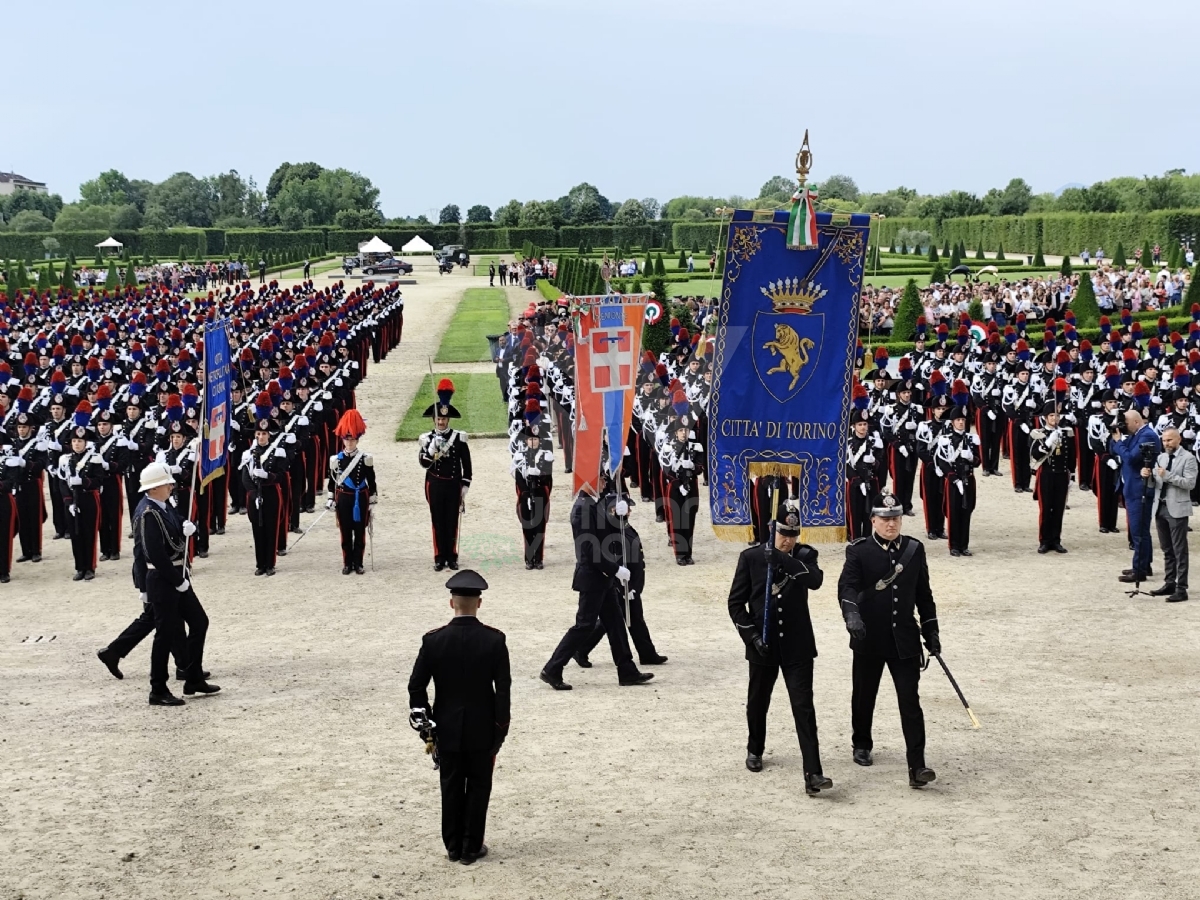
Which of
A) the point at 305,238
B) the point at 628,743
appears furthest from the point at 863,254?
the point at 305,238

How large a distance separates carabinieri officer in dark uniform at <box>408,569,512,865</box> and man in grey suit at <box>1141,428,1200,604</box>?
788 centimetres

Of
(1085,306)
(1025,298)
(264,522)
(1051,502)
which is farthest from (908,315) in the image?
(264,522)

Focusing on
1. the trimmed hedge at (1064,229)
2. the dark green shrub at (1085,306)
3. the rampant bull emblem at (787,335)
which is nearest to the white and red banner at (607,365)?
the rampant bull emblem at (787,335)

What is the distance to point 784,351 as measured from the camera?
40.2 ft

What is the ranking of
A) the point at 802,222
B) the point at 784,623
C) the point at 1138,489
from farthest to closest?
the point at 1138,489, the point at 802,222, the point at 784,623

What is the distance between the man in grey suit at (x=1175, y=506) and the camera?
13.2 m

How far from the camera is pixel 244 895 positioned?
284 inches

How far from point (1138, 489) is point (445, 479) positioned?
22.4 feet

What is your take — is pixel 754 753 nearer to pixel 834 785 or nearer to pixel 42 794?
pixel 834 785

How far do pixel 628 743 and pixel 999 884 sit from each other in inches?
116

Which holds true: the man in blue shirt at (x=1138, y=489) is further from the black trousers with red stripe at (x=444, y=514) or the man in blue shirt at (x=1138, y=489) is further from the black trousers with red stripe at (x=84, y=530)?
the black trousers with red stripe at (x=84, y=530)

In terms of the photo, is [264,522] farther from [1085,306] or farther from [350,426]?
[1085,306]

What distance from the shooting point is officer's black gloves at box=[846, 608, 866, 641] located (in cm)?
870

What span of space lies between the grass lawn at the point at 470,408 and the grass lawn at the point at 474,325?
13.8 feet
